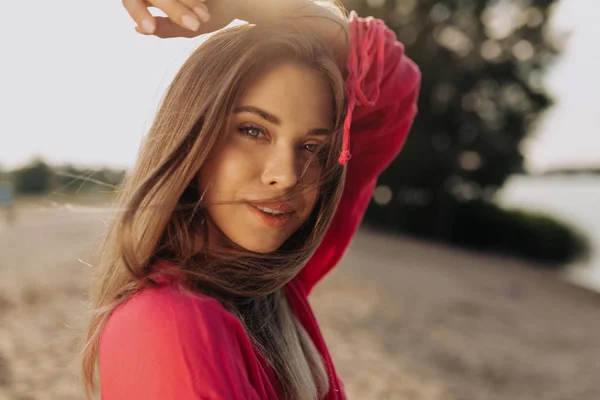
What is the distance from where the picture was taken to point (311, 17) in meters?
1.61

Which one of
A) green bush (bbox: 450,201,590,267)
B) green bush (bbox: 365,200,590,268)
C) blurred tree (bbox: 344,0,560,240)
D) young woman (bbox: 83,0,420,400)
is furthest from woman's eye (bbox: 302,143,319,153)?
green bush (bbox: 450,201,590,267)

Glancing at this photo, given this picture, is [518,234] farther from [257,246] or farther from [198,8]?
[198,8]

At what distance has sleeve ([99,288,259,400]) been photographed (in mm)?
1018

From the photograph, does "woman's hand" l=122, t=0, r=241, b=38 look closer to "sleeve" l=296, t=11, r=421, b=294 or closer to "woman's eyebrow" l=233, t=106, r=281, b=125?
"woman's eyebrow" l=233, t=106, r=281, b=125

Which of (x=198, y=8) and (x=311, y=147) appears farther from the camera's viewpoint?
(x=311, y=147)

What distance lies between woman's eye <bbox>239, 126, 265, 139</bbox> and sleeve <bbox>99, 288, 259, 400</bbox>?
1.51ft

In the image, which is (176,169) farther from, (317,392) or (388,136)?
(388,136)

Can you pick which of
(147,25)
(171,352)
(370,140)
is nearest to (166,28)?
(147,25)

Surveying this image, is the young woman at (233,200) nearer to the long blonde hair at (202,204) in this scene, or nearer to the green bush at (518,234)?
the long blonde hair at (202,204)

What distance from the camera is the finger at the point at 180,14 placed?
1.20 metres

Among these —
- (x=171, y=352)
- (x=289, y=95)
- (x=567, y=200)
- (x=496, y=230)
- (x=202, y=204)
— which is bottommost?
(x=171, y=352)

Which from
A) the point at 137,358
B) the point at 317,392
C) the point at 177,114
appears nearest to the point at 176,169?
the point at 177,114

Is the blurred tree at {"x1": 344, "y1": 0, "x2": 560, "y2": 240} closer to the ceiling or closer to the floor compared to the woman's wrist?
closer to the ceiling

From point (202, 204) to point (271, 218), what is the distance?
0.18 m
